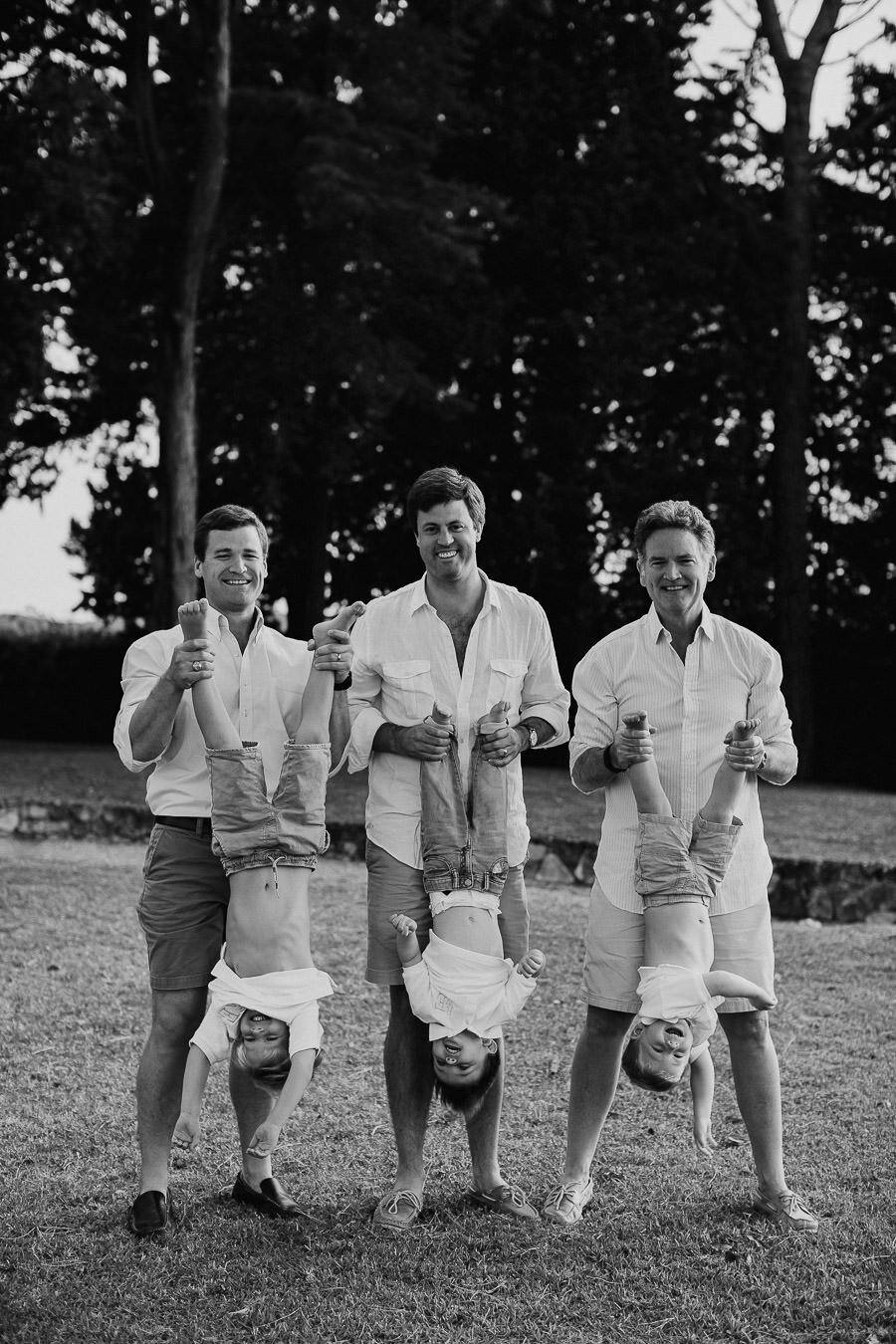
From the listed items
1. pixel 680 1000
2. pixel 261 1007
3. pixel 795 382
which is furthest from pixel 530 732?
pixel 795 382

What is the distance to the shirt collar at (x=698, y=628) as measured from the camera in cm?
411

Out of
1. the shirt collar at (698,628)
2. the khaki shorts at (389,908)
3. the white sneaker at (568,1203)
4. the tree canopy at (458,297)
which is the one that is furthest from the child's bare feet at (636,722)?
the tree canopy at (458,297)

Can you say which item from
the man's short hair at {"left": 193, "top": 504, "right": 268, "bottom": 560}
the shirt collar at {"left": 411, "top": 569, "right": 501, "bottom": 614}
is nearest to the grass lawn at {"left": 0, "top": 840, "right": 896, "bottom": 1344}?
the shirt collar at {"left": 411, "top": 569, "right": 501, "bottom": 614}

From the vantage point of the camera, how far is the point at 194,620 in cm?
383

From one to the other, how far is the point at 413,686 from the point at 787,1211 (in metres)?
1.98

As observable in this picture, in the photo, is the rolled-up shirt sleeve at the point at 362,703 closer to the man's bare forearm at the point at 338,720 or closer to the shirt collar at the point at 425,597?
the man's bare forearm at the point at 338,720

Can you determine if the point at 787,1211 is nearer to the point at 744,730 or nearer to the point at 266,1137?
the point at 744,730

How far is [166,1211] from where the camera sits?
3951mm

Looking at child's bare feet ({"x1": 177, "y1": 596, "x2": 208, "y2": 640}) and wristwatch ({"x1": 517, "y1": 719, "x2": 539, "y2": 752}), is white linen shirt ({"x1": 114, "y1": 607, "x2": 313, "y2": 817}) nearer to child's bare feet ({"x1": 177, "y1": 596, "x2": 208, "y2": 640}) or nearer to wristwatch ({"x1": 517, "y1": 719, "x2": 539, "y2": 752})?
child's bare feet ({"x1": 177, "y1": 596, "x2": 208, "y2": 640})

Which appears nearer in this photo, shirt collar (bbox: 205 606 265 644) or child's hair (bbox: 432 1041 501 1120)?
child's hair (bbox: 432 1041 501 1120)

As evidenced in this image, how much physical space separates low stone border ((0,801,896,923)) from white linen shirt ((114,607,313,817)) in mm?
6858

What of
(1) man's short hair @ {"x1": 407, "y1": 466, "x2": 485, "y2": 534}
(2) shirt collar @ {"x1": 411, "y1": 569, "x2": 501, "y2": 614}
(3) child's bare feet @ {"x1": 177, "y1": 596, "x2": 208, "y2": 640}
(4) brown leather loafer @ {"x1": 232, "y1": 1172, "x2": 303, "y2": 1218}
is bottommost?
(4) brown leather loafer @ {"x1": 232, "y1": 1172, "x2": 303, "y2": 1218}

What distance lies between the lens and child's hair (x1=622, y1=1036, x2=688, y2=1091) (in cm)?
371

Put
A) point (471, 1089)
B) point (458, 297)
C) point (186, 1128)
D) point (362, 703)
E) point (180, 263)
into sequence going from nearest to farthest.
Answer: point (186, 1128), point (471, 1089), point (362, 703), point (180, 263), point (458, 297)
